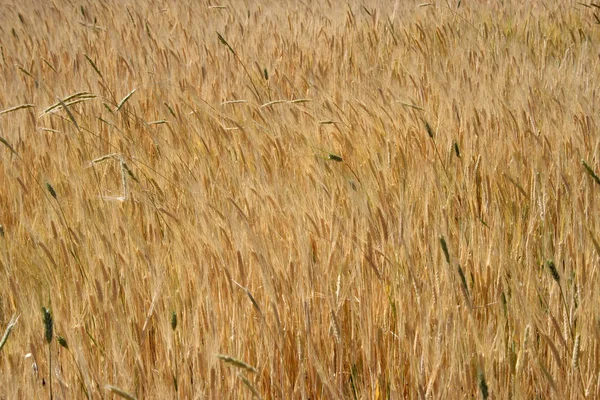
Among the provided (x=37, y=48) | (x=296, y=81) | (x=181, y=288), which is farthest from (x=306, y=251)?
(x=37, y=48)

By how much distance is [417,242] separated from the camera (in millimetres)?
1354

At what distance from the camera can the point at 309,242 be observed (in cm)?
132

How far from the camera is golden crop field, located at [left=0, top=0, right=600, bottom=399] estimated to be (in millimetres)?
969

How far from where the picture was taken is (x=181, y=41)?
3.26 metres

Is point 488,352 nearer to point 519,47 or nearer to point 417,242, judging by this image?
point 417,242

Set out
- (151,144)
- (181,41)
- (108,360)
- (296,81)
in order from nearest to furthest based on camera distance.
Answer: (108,360) → (151,144) → (296,81) → (181,41)

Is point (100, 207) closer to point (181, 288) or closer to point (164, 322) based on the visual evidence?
point (181, 288)

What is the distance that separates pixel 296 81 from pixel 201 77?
367 millimetres

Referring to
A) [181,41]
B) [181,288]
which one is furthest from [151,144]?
[181,41]

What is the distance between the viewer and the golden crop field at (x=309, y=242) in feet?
3.18

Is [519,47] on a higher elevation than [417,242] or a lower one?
higher

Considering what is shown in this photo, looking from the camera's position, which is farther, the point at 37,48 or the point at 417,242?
the point at 37,48

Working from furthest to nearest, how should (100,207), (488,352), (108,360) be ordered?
(100,207) < (108,360) < (488,352)

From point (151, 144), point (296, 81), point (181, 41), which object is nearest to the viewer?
point (151, 144)
